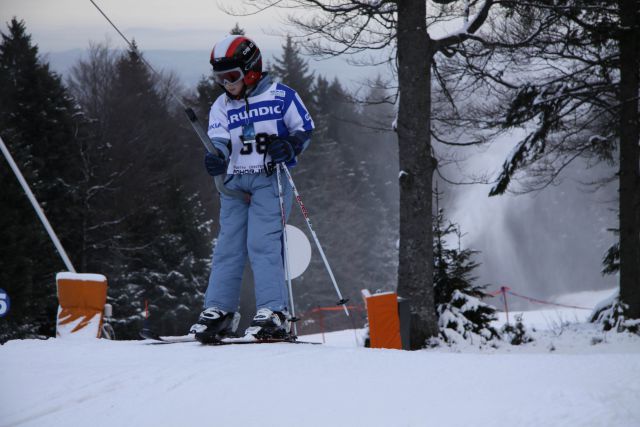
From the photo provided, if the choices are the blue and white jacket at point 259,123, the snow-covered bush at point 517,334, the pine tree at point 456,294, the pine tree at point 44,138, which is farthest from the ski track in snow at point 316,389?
the pine tree at point 44,138

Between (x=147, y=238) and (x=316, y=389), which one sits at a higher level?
(x=147, y=238)

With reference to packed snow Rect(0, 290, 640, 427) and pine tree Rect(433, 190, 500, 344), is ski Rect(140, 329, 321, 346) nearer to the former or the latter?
packed snow Rect(0, 290, 640, 427)

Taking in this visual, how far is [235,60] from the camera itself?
16.1ft

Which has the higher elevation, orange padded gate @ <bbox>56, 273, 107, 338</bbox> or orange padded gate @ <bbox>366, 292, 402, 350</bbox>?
orange padded gate @ <bbox>56, 273, 107, 338</bbox>

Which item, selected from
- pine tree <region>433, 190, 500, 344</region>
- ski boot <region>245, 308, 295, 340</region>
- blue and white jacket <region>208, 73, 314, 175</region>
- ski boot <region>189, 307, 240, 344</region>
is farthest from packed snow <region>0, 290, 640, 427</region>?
pine tree <region>433, 190, 500, 344</region>

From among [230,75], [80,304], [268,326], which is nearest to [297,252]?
[268,326]

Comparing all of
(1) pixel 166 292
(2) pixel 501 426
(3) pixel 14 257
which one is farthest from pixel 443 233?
(1) pixel 166 292

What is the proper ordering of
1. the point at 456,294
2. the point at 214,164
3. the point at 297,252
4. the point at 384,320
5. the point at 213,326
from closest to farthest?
the point at 213,326, the point at 214,164, the point at 297,252, the point at 384,320, the point at 456,294

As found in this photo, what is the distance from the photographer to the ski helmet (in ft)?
16.1

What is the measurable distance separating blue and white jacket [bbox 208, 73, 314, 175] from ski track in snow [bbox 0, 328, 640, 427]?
1.64 metres

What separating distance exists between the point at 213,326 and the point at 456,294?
5.84m

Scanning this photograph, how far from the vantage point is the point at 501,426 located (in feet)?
8.14

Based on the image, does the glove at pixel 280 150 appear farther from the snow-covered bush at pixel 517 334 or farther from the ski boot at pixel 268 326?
the snow-covered bush at pixel 517 334

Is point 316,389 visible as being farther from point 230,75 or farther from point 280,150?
point 230,75
